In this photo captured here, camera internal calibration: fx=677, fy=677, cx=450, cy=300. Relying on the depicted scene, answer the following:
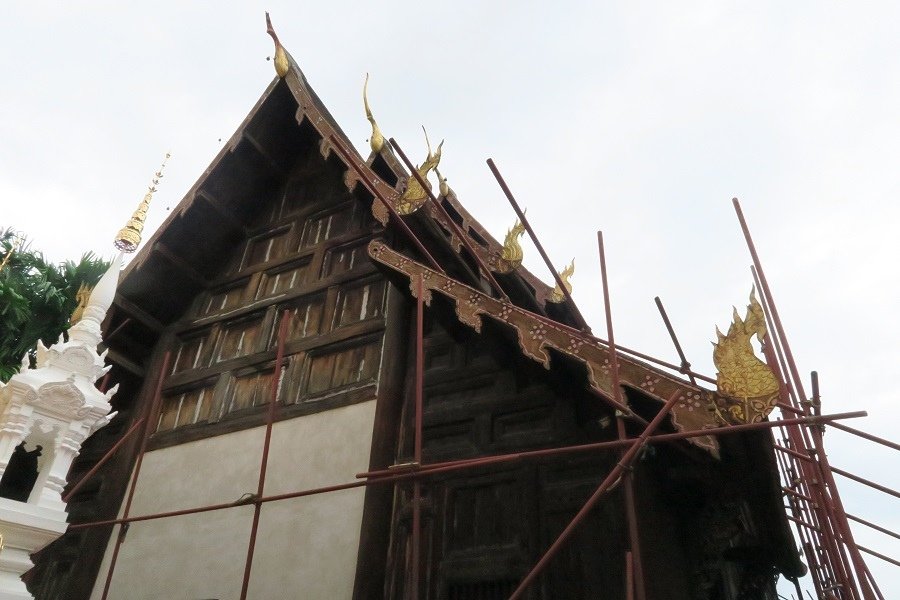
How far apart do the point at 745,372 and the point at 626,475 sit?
0.96 meters

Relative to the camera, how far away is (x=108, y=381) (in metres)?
9.41

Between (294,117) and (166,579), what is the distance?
6.43m

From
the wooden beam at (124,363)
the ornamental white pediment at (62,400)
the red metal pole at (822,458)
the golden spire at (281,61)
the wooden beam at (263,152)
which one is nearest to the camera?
the red metal pole at (822,458)

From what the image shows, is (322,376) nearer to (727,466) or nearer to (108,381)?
(108,381)

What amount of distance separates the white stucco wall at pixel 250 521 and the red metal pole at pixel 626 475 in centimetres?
286

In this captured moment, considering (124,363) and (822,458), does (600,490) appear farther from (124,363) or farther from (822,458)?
(124,363)

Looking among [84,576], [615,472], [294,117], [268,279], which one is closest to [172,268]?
[268,279]

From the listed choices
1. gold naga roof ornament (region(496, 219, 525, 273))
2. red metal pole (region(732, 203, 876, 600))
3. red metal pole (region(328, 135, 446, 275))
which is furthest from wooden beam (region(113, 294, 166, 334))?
red metal pole (region(732, 203, 876, 600))

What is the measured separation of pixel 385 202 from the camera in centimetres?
687

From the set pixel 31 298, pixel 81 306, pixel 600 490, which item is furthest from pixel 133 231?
pixel 31 298

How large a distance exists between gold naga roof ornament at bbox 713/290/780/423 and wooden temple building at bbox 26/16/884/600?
15 mm

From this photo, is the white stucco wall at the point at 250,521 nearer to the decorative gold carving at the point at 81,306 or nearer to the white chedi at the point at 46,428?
the white chedi at the point at 46,428

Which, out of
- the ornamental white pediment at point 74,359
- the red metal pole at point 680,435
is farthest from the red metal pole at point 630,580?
the ornamental white pediment at point 74,359

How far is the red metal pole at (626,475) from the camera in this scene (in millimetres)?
3845
